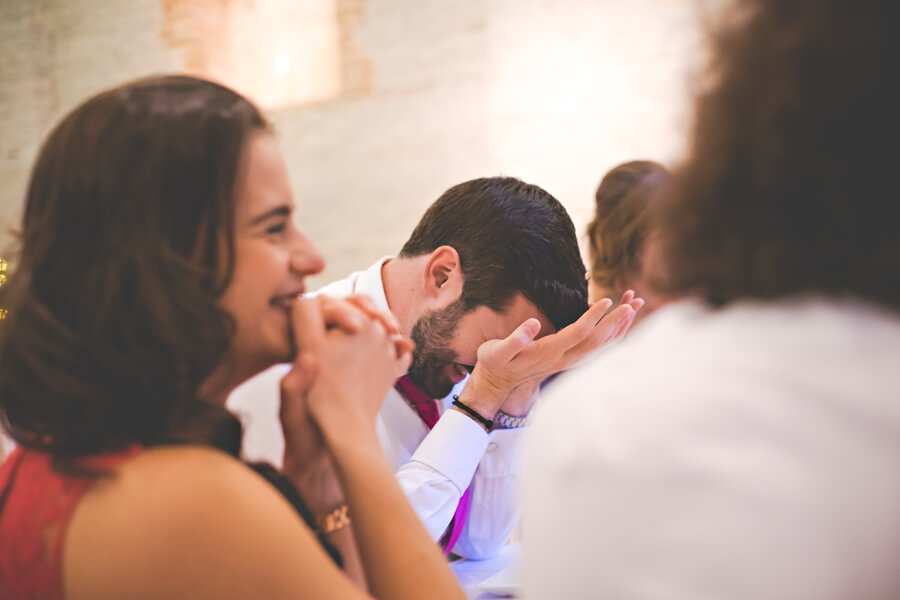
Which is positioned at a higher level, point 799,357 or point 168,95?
point 168,95

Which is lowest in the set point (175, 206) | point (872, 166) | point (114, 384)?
point (114, 384)

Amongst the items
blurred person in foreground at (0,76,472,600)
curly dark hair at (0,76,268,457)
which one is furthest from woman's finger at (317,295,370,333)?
curly dark hair at (0,76,268,457)

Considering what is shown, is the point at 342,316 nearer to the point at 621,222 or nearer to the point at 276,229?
the point at 276,229

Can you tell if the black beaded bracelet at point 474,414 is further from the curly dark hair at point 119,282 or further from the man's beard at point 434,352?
the curly dark hair at point 119,282

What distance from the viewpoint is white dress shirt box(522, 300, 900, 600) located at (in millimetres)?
489

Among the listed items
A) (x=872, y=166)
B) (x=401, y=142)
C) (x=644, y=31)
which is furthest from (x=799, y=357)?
(x=401, y=142)

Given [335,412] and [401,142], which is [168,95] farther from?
[401,142]

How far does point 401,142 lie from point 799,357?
19.5 ft

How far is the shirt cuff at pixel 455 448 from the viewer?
1.75 m

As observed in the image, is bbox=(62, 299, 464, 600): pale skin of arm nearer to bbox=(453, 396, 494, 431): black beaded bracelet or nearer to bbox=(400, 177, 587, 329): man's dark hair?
bbox=(453, 396, 494, 431): black beaded bracelet

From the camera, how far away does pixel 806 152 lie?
536 mm

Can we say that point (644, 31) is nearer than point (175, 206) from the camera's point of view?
No

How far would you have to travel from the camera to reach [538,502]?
564 millimetres

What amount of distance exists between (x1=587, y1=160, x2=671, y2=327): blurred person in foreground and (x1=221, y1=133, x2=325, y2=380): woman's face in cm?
187
